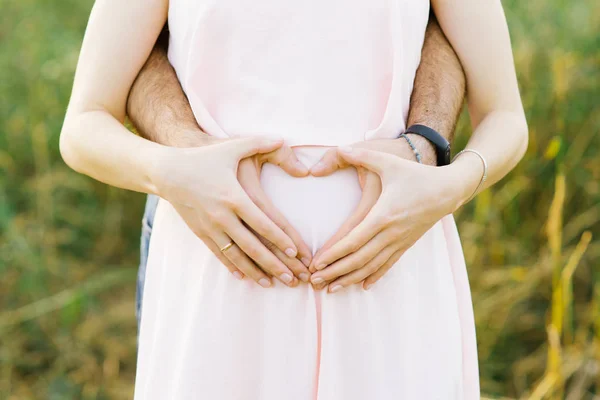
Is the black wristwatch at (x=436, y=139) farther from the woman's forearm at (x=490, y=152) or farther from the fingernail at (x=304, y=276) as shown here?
the fingernail at (x=304, y=276)

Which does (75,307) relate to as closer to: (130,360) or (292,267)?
(130,360)

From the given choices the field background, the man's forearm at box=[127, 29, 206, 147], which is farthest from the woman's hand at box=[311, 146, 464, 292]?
the field background

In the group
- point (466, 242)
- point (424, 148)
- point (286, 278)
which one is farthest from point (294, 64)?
point (466, 242)

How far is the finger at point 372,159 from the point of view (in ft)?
4.07

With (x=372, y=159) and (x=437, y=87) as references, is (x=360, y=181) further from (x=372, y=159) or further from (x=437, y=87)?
(x=437, y=87)

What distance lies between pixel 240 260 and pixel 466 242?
2.01 metres

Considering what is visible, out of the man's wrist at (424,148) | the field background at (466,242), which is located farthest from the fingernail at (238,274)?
the field background at (466,242)

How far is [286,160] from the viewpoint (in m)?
1.28

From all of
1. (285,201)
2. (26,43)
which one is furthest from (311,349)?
(26,43)

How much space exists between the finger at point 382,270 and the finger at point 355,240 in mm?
70

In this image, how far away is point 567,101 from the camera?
3.17 metres

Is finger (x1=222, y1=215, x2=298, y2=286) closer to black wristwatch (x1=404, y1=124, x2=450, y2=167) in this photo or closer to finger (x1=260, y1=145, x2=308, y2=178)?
finger (x1=260, y1=145, x2=308, y2=178)

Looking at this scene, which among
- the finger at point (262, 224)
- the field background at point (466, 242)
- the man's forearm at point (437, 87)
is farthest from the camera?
the field background at point (466, 242)

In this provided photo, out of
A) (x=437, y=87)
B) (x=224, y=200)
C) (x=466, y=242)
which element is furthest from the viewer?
(x=466, y=242)
